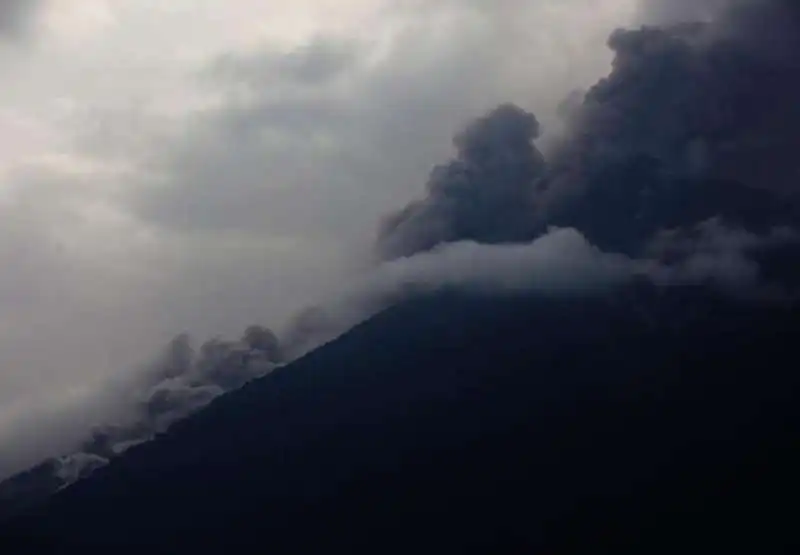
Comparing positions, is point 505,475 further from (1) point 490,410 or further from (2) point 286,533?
(2) point 286,533

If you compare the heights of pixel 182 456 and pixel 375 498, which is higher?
pixel 182 456

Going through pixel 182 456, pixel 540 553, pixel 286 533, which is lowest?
pixel 540 553

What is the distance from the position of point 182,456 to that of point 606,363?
162ft

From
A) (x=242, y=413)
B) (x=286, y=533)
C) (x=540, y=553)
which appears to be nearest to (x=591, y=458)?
(x=540, y=553)

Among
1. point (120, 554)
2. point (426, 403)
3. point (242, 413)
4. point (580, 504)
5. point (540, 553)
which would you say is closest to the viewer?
point (540, 553)

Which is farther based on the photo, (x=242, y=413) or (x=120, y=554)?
(x=242, y=413)

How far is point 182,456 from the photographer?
15650 centimetres

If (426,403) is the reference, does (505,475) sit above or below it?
below

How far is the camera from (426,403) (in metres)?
150

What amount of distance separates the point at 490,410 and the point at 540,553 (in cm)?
2836

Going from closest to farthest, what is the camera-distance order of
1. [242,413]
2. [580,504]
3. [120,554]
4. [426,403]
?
1. [580,504]
2. [120,554]
3. [426,403]
4. [242,413]

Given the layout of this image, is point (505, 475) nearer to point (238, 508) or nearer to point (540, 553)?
point (540, 553)

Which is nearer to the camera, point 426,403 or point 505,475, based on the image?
point 505,475

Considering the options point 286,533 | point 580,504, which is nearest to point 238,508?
point 286,533
